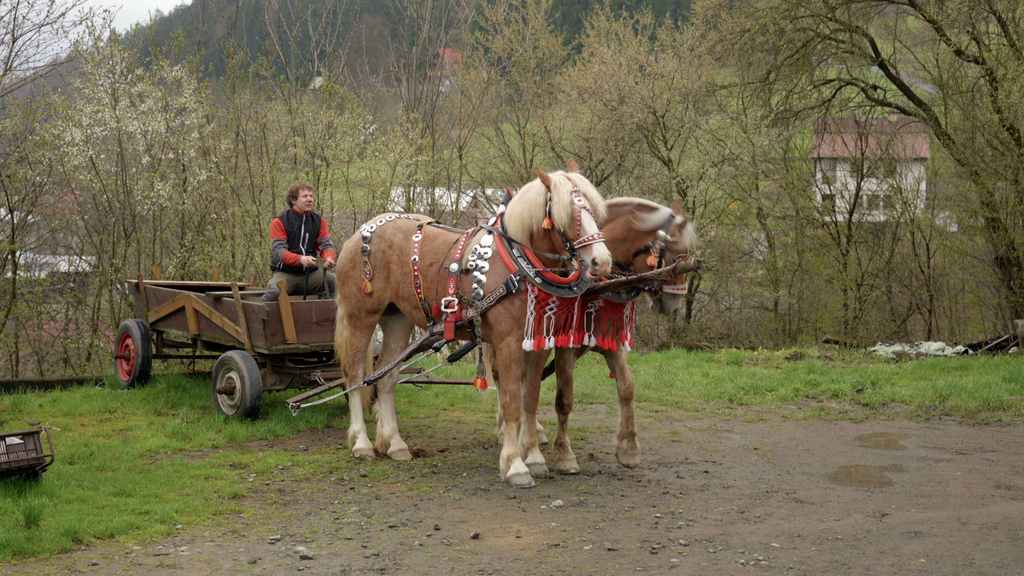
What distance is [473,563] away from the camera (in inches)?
156

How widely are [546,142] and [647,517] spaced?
44.2ft

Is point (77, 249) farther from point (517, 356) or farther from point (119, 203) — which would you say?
point (517, 356)

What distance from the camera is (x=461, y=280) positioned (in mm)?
5762

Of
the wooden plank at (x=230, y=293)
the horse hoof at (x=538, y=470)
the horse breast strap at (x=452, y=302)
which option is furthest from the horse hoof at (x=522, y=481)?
the wooden plank at (x=230, y=293)

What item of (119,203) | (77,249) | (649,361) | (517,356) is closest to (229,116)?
(119,203)

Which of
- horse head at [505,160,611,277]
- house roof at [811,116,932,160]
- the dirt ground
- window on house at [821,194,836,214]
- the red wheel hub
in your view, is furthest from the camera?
window on house at [821,194,836,214]

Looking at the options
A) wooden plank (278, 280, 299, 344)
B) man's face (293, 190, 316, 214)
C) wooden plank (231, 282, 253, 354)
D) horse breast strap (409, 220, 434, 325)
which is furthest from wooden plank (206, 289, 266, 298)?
horse breast strap (409, 220, 434, 325)

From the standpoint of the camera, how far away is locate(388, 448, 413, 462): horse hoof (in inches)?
245

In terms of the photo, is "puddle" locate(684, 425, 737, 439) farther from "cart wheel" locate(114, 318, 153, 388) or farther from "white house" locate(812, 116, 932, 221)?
"white house" locate(812, 116, 932, 221)

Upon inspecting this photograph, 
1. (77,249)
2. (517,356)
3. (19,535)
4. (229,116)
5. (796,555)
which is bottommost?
(796,555)

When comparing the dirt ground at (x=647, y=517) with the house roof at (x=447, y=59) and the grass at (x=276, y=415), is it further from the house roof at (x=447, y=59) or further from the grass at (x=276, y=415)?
the house roof at (x=447, y=59)

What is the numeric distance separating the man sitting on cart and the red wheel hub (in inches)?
78.8

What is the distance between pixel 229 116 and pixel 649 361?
670 centimetres

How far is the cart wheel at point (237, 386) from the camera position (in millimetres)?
6688
